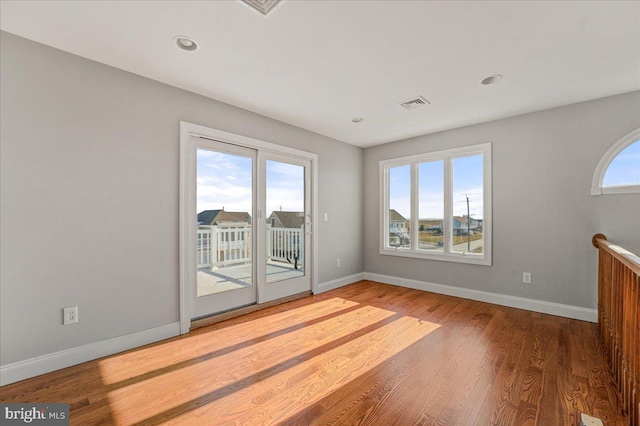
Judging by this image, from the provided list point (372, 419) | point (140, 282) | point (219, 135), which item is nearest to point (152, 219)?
point (140, 282)

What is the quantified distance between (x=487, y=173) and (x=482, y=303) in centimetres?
179

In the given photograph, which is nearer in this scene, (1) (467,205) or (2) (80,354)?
(2) (80,354)

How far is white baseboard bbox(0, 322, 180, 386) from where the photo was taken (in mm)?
1952

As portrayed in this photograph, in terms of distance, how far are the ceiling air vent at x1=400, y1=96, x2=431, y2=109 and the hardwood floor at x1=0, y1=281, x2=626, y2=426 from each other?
8.24 feet

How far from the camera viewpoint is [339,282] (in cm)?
461

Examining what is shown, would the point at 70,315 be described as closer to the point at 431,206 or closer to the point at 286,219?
the point at 286,219

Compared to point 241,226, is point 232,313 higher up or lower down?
lower down

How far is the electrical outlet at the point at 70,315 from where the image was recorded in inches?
84.9

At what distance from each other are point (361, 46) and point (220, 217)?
2.26 metres

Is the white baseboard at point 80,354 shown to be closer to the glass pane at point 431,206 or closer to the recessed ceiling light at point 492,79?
the glass pane at point 431,206

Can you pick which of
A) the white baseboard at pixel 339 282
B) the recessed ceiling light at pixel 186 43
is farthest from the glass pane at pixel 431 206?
the recessed ceiling light at pixel 186 43

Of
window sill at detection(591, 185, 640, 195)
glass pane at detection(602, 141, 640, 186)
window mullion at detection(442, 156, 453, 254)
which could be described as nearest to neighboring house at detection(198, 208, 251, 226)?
window mullion at detection(442, 156, 453, 254)

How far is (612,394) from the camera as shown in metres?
1.79
